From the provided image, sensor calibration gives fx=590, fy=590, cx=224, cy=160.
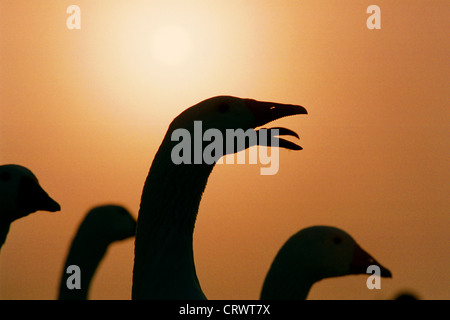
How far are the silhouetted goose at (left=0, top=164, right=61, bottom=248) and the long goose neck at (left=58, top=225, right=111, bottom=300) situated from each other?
1.20 m

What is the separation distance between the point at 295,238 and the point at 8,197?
5.06ft

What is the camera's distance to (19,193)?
3004 millimetres

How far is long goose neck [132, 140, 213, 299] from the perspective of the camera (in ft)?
6.06

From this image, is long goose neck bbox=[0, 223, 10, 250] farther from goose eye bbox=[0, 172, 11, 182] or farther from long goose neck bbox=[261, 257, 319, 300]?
long goose neck bbox=[261, 257, 319, 300]

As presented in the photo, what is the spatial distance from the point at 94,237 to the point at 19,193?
4.67 feet

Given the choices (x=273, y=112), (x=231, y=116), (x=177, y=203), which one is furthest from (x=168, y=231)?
(x=273, y=112)

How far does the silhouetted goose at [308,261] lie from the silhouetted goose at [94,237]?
1.54 m

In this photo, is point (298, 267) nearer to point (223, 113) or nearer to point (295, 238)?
point (295, 238)

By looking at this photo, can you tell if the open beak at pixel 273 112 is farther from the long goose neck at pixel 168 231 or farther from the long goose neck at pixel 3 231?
the long goose neck at pixel 3 231

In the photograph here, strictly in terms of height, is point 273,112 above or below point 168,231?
above

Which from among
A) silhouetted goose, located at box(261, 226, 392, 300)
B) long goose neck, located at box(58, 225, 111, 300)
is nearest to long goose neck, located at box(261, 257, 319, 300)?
silhouetted goose, located at box(261, 226, 392, 300)

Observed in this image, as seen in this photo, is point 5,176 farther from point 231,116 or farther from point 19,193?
point 231,116

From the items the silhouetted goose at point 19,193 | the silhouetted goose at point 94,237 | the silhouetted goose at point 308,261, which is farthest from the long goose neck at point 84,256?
the silhouetted goose at point 308,261
